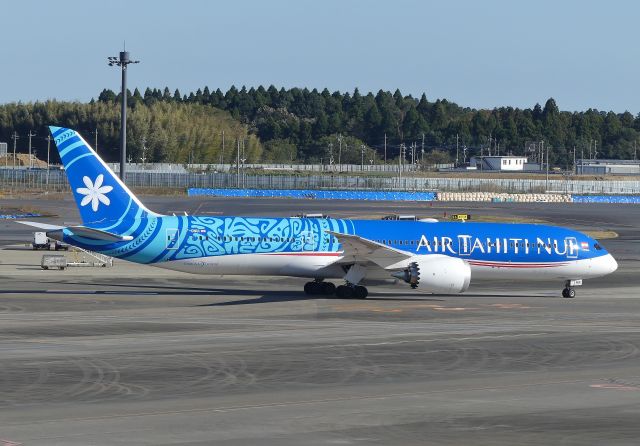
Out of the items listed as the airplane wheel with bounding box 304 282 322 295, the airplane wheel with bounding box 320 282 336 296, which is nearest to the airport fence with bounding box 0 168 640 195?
the airplane wheel with bounding box 304 282 322 295

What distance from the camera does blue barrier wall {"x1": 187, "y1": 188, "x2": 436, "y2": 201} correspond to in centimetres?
16288

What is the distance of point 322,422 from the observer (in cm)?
2353

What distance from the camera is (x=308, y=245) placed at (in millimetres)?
51125

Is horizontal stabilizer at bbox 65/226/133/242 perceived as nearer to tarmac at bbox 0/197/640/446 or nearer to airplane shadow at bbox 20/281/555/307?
tarmac at bbox 0/197/640/446

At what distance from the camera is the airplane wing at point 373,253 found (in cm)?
4925

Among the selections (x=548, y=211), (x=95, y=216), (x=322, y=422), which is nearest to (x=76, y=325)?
(x=95, y=216)

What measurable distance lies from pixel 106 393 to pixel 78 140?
983 inches

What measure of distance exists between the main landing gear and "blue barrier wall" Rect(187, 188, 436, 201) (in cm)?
10799

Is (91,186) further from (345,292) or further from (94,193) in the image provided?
(345,292)

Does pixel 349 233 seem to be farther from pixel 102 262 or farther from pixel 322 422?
pixel 322 422

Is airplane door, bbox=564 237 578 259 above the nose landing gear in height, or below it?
above

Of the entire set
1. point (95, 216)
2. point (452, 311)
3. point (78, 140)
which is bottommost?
point (452, 311)

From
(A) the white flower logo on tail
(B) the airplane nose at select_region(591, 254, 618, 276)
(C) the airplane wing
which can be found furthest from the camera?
(B) the airplane nose at select_region(591, 254, 618, 276)

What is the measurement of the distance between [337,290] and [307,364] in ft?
62.5
